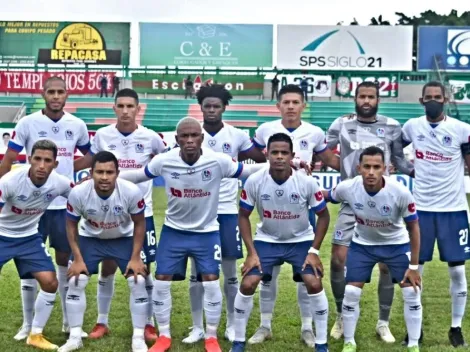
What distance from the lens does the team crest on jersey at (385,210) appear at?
22.1 ft

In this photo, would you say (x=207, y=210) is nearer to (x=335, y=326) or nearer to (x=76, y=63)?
(x=335, y=326)

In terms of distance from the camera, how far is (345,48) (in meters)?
36.8

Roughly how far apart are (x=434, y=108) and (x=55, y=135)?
141 inches

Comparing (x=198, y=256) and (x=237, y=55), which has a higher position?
(x=237, y=55)

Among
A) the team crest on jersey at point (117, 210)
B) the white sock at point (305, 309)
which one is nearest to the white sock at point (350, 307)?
the white sock at point (305, 309)

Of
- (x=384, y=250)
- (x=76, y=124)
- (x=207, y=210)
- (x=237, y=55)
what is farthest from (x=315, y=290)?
(x=237, y=55)

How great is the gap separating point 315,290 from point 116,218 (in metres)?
1.85

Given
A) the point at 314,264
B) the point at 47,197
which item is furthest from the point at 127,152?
the point at 314,264

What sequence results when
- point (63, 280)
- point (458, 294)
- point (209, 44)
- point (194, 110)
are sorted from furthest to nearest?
1. point (209, 44)
2. point (194, 110)
3. point (63, 280)
4. point (458, 294)

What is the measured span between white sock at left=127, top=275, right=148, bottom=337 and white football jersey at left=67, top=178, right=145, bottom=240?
19.5 inches

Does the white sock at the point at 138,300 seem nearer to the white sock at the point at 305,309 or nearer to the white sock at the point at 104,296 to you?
the white sock at the point at 104,296

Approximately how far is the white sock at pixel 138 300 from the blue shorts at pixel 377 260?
70.6 inches

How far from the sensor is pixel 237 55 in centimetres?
3709

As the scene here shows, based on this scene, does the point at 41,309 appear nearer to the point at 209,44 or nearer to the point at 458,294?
the point at 458,294
